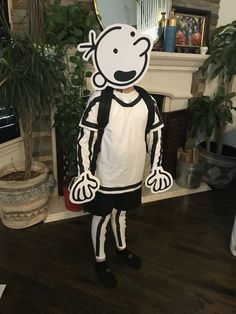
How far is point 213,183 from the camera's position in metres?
2.47

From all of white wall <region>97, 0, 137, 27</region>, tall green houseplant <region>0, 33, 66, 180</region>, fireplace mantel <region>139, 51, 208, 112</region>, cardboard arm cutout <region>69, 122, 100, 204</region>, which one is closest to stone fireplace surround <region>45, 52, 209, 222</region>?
fireplace mantel <region>139, 51, 208, 112</region>

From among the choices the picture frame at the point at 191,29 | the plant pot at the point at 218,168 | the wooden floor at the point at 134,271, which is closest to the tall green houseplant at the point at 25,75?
the wooden floor at the point at 134,271

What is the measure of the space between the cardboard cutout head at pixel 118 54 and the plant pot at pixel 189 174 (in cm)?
136

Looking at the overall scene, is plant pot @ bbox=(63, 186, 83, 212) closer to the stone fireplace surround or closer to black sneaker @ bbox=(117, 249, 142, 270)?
the stone fireplace surround

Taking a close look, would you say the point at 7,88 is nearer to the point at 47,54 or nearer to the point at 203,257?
the point at 47,54

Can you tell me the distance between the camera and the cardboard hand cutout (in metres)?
1.12

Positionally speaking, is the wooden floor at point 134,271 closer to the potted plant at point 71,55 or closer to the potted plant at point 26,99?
the potted plant at point 26,99

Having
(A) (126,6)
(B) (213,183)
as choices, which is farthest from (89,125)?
(B) (213,183)

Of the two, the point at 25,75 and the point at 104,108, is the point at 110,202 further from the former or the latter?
the point at 25,75

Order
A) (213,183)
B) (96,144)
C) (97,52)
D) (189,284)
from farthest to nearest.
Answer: (213,183)
(189,284)
(96,144)
(97,52)

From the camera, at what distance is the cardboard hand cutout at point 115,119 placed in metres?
1.12

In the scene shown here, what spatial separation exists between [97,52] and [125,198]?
68cm

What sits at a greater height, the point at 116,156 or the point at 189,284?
the point at 116,156

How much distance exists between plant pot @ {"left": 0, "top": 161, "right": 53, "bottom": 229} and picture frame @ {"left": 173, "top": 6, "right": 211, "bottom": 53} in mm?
1530
